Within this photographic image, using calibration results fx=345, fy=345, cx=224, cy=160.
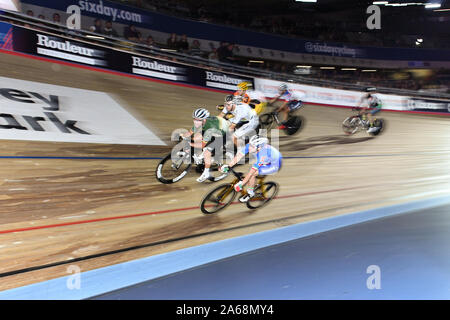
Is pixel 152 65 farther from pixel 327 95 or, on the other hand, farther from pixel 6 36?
pixel 327 95

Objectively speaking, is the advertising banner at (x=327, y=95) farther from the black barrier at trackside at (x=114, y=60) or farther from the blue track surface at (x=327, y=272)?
the blue track surface at (x=327, y=272)

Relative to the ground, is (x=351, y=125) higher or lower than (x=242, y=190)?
higher

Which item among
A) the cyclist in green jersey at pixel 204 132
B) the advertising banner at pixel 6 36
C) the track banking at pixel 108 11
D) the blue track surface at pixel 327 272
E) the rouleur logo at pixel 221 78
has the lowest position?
the blue track surface at pixel 327 272

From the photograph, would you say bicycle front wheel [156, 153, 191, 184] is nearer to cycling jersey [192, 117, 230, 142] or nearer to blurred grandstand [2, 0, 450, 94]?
cycling jersey [192, 117, 230, 142]

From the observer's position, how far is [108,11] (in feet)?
36.3

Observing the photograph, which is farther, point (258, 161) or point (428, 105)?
point (428, 105)

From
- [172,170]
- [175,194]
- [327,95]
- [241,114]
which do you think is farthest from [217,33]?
[175,194]

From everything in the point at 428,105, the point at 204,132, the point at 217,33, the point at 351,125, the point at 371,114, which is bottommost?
the point at 204,132

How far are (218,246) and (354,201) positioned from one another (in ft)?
7.68

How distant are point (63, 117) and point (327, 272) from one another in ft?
12.4

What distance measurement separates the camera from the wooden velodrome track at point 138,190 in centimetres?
273

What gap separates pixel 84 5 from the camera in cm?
1059

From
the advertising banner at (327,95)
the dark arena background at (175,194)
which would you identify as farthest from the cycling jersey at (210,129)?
the advertising banner at (327,95)

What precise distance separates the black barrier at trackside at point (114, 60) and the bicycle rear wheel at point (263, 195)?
482cm
